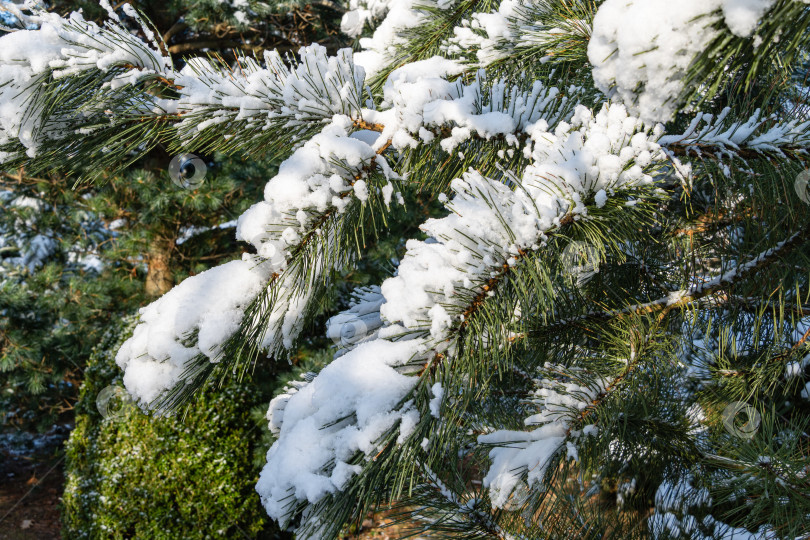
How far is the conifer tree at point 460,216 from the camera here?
0.67 metres

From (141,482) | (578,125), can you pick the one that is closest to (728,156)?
(578,125)

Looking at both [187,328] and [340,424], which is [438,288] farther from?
[187,328]

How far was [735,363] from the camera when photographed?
158 cm

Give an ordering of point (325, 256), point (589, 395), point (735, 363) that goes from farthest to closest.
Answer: point (735, 363) < point (589, 395) < point (325, 256)

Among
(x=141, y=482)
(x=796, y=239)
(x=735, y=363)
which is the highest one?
(x=796, y=239)

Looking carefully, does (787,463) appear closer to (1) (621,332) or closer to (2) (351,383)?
(1) (621,332)

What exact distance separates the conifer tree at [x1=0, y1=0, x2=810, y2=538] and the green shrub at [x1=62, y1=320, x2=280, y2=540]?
7.52 ft

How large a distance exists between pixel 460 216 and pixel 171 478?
3.17 meters

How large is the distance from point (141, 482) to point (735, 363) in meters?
3.25
